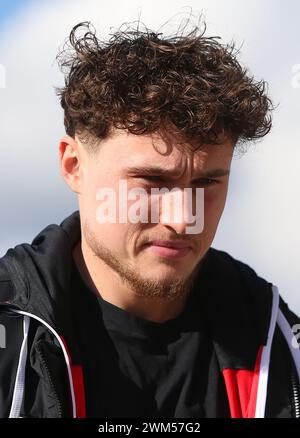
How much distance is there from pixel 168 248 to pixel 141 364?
614mm

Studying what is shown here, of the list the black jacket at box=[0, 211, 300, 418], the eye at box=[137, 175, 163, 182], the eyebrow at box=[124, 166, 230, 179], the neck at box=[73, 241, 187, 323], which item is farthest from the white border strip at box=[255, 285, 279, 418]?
the eye at box=[137, 175, 163, 182]

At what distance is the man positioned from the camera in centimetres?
366

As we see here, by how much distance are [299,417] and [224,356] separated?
1.59ft

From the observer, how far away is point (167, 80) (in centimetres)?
405

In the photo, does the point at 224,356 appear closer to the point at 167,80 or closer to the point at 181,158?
the point at 181,158

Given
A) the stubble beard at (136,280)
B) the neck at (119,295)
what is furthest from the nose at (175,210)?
the neck at (119,295)

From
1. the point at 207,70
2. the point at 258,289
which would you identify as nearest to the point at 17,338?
the point at 258,289

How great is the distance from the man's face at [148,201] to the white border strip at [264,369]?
0.52 metres

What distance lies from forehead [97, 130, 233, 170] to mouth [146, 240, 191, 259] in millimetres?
383

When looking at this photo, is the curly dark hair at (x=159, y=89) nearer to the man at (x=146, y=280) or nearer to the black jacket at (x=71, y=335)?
the man at (x=146, y=280)

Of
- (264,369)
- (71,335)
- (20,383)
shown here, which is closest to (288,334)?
(264,369)

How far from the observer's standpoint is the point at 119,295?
13.1 feet

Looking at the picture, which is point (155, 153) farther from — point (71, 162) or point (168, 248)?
point (71, 162)

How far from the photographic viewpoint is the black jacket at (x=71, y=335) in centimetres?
351
